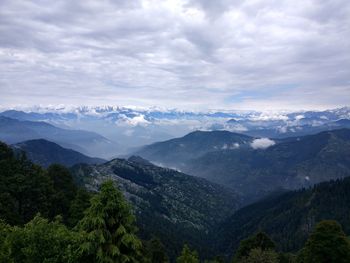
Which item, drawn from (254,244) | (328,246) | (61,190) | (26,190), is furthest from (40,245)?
(254,244)

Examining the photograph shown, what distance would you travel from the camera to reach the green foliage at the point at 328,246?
217 ft

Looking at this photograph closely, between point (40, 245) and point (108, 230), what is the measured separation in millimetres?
6470

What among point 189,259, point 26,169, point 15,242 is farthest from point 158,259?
point 15,242

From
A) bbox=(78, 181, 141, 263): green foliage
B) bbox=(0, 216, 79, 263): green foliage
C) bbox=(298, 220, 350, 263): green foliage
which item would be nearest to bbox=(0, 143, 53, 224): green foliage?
bbox=(0, 216, 79, 263): green foliage

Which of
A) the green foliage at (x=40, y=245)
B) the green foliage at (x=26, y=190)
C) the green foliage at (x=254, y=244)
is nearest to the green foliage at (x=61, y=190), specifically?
the green foliage at (x=26, y=190)

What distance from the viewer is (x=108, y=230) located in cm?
2795

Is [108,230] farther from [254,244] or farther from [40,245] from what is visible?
[254,244]

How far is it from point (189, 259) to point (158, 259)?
92.2ft

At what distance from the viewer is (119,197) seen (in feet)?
94.1

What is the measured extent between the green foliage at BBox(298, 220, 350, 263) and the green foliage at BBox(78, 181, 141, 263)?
50.5m

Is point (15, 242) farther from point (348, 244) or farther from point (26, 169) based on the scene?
point (26, 169)

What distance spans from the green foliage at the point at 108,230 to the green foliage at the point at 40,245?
5.76 feet

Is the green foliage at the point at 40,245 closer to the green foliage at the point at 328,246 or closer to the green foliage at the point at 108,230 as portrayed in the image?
the green foliage at the point at 108,230

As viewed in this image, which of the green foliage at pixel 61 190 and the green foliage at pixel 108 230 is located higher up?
the green foliage at pixel 108 230
